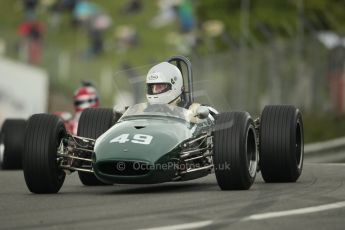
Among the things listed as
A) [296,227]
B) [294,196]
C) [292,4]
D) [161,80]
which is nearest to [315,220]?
[296,227]

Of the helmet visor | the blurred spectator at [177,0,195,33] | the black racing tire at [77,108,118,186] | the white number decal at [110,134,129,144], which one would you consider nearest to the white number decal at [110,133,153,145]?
the white number decal at [110,134,129,144]

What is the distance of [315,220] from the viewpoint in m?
11.8

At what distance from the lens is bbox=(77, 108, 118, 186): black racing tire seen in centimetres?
1678

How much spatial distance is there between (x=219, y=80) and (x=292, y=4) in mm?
17102

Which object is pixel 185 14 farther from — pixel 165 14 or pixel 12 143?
pixel 12 143

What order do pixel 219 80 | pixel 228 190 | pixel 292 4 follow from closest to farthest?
pixel 228 190 < pixel 219 80 < pixel 292 4

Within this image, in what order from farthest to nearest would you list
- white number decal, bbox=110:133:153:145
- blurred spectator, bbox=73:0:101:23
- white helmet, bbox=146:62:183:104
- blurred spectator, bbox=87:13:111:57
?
blurred spectator, bbox=73:0:101:23 < blurred spectator, bbox=87:13:111:57 < white helmet, bbox=146:62:183:104 < white number decal, bbox=110:133:153:145

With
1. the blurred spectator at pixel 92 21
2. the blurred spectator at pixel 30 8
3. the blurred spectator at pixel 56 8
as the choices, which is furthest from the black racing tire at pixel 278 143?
the blurred spectator at pixel 56 8

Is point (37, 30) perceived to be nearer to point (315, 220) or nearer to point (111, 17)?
point (111, 17)

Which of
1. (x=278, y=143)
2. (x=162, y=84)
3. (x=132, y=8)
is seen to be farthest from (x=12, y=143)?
(x=132, y=8)

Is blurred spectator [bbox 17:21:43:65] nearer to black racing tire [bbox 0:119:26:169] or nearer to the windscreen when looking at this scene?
black racing tire [bbox 0:119:26:169]

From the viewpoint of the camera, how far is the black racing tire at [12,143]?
21.9 meters

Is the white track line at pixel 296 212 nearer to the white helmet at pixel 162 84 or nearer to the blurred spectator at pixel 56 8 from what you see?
the white helmet at pixel 162 84

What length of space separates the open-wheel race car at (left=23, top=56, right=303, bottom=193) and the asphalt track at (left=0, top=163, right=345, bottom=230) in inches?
9.0
